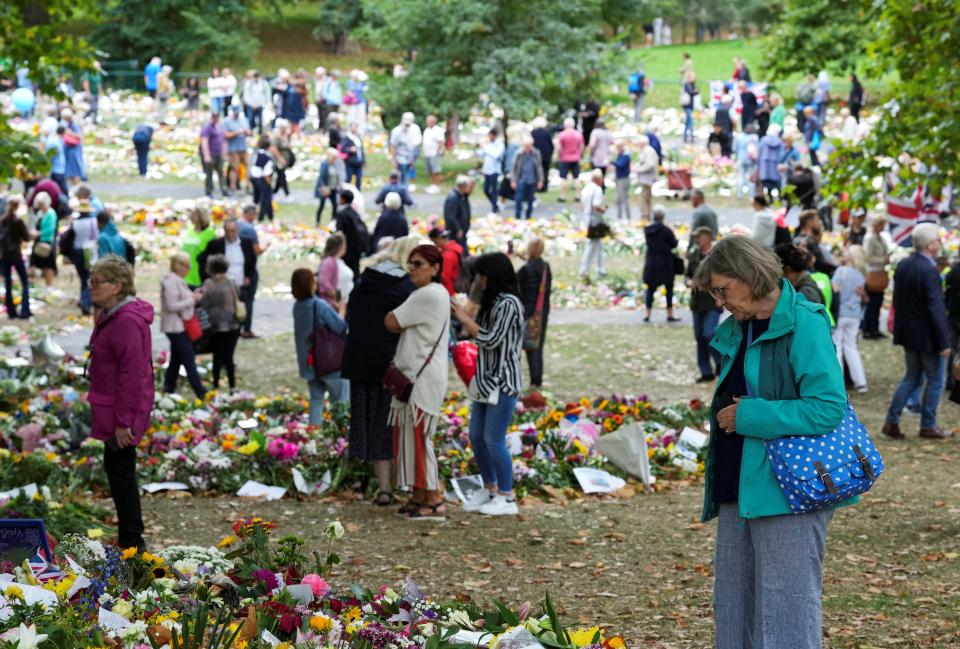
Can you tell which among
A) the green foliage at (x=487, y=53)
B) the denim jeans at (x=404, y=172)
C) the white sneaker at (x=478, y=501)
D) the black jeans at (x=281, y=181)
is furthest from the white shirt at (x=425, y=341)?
the green foliage at (x=487, y=53)

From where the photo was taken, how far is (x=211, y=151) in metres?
28.4

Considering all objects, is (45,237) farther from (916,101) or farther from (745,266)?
(745,266)

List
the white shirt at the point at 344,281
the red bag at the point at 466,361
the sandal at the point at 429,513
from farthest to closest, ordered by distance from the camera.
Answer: the white shirt at the point at 344,281
the red bag at the point at 466,361
the sandal at the point at 429,513

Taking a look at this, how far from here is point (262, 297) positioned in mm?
20672

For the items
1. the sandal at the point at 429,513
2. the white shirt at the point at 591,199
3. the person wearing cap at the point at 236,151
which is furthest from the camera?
the person wearing cap at the point at 236,151

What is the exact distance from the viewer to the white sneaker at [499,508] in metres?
9.32

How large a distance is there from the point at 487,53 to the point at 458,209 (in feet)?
47.6

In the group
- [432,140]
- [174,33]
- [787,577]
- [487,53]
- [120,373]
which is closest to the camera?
[787,577]

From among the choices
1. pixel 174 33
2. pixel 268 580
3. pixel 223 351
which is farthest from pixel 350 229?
pixel 174 33

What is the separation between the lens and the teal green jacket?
15.8ft

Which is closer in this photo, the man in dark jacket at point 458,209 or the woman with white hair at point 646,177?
the man in dark jacket at point 458,209

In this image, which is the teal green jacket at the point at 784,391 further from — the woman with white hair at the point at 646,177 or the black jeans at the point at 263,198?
the woman with white hair at the point at 646,177

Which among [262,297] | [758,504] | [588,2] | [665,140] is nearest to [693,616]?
[758,504]

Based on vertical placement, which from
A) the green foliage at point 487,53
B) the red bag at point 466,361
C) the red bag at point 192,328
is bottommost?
the red bag at point 192,328
